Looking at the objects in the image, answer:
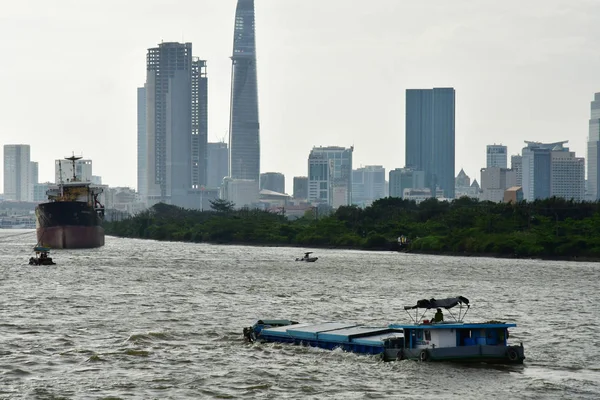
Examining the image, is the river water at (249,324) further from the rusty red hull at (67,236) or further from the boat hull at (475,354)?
the rusty red hull at (67,236)

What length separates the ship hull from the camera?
17600 cm

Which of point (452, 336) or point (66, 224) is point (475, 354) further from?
point (66, 224)

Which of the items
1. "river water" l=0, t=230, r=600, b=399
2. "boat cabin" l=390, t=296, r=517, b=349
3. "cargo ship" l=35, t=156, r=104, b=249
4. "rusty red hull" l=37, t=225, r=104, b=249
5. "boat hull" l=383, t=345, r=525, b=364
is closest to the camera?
"river water" l=0, t=230, r=600, b=399

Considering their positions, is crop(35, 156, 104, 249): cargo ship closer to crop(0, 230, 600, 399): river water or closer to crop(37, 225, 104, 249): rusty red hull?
crop(37, 225, 104, 249): rusty red hull

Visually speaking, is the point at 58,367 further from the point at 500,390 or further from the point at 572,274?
the point at 572,274

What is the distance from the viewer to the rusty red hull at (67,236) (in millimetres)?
177875

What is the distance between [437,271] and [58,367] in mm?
77612

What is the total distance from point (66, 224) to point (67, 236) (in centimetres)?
229

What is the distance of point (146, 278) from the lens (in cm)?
10231

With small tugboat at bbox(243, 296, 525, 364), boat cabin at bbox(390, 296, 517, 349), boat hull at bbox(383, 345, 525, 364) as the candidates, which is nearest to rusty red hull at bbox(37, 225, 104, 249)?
small tugboat at bbox(243, 296, 525, 364)

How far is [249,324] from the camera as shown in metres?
63.2

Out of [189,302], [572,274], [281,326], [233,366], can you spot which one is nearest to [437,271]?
[572,274]

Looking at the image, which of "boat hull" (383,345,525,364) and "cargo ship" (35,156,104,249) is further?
"cargo ship" (35,156,104,249)

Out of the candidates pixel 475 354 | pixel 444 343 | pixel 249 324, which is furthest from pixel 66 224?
pixel 475 354
